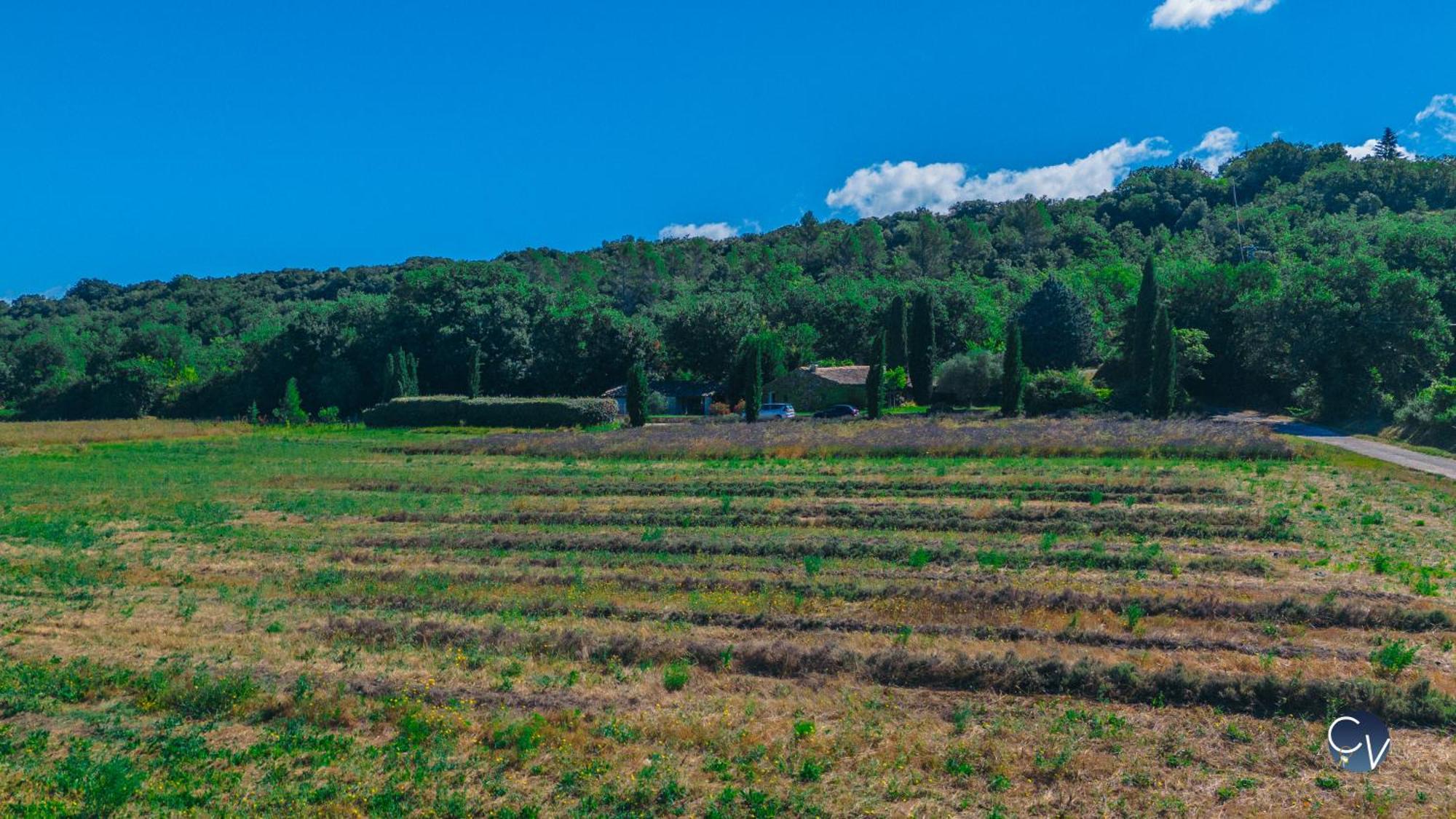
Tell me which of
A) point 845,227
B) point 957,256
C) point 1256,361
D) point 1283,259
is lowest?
point 1256,361

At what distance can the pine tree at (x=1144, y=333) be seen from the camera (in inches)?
2114

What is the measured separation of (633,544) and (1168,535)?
1194 cm

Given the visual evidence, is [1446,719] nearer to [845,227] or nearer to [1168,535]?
[1168,535]

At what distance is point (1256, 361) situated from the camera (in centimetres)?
5525

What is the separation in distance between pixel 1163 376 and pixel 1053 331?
20.4 metres

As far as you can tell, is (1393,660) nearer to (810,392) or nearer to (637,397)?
(637,397)

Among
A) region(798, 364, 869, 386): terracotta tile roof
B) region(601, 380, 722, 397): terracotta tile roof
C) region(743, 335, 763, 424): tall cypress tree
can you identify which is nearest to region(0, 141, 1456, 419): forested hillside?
region(601, 380, 722, 397): terracotta tile roof

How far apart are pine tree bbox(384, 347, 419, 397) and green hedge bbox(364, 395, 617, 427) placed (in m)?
9.13

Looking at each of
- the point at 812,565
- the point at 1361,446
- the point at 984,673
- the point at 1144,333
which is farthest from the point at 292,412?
the point at 1361,446

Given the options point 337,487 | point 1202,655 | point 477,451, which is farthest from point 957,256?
point 1202,655

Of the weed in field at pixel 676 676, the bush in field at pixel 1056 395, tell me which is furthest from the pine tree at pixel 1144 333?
the weed in field at pixel 676 676

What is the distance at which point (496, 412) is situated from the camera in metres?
55.3

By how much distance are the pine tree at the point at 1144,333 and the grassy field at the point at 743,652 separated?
28690 mm

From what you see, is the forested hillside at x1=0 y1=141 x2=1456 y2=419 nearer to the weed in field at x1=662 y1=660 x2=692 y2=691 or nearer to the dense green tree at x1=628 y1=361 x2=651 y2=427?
the dense green tree at x1=628 y1=361 x2=651 y2=427
